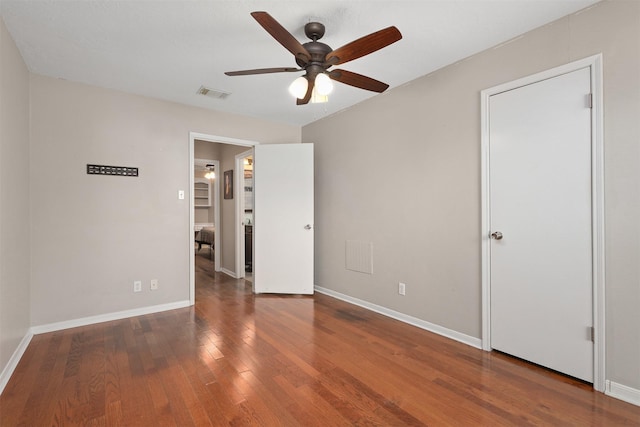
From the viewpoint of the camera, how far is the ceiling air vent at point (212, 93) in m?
3.39

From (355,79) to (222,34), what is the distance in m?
1.06

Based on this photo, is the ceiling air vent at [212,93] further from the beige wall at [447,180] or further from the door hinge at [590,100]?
the door hinge at [590,100]

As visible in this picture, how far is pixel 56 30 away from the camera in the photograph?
2.29 meters

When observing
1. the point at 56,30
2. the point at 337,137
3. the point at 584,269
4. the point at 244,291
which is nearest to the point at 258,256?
the point at 244,291

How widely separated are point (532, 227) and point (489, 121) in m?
0.92

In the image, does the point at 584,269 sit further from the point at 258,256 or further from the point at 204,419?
the point at 258,256

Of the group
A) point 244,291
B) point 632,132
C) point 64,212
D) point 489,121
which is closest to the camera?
point 632,132

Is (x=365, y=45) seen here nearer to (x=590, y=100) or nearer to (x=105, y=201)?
(x=590, y=100)

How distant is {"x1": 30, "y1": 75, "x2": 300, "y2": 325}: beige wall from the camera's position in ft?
9.93

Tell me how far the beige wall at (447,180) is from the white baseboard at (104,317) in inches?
76.1

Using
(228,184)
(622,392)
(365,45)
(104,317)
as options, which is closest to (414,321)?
(622,392)

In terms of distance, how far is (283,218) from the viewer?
4.39 m

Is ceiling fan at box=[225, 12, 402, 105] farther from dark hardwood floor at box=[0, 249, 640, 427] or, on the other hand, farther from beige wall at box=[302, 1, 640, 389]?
dark hardwood floor at box=[0, 249, 640, 427]

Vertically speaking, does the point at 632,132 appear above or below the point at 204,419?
above
